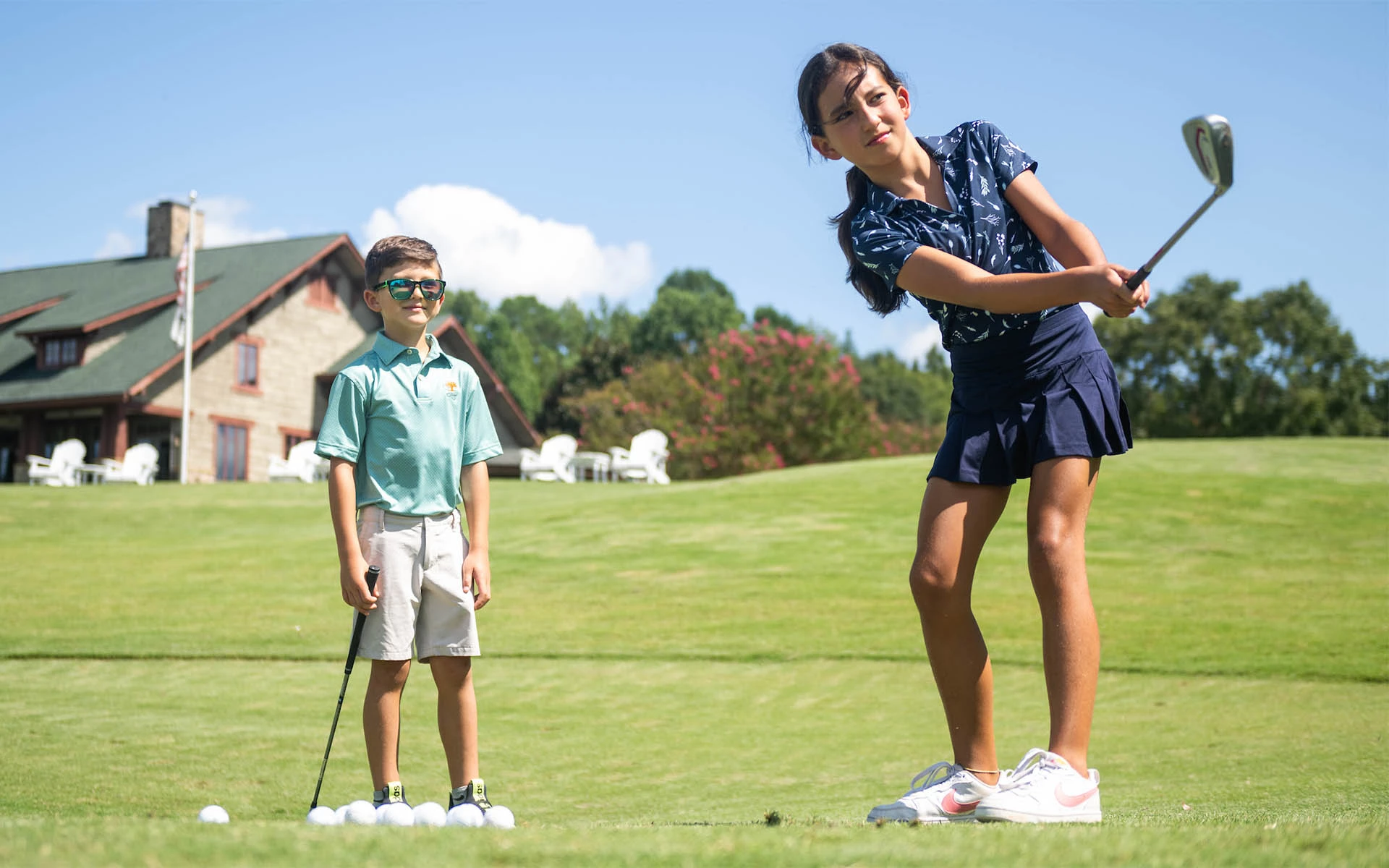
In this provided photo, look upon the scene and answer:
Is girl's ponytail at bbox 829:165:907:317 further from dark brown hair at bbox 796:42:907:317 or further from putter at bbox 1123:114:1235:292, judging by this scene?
putter at bbox 1123:114:1235:292

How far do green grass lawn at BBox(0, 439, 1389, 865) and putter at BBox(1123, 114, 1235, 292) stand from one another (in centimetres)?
137

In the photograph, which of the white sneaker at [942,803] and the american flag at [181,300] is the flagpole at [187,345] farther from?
the white sneaker at [942,803]

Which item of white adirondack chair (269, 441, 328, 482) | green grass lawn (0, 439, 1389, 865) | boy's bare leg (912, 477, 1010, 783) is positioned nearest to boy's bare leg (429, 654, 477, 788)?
green grass lawn (0, 439, 1389, 865)

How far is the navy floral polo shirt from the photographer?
351cm

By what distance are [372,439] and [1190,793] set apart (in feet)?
11.0

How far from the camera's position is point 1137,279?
10.2 ft

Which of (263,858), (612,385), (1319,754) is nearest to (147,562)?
(1319,754)

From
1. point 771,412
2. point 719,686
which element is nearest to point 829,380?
point 771,412

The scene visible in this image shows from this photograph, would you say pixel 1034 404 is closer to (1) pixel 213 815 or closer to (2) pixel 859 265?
(2) pixel 859 265

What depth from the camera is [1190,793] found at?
190 inches

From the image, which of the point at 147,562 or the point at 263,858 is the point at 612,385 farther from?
the point at 263,858

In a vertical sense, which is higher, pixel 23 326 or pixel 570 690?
pixel 23 326

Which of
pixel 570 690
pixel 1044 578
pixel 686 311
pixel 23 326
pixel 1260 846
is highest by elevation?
pixel 686 311

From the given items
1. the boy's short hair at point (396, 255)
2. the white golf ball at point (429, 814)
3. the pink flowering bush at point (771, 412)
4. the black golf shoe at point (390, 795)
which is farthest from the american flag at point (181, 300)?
the white golf ball at point (429, 814)
